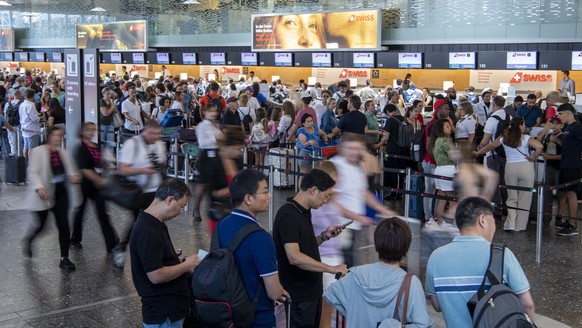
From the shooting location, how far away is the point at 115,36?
33.5 m

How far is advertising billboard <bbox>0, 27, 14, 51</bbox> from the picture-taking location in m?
42.3

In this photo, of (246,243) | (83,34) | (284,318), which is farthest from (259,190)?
(83,34)

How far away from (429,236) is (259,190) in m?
2.61

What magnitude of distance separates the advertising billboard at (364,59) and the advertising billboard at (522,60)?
467cm

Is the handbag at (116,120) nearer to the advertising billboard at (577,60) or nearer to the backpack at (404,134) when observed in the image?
the backpack at (404,134)

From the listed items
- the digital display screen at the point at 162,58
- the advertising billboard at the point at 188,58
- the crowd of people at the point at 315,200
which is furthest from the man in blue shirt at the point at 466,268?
the digital display screen at the point at 162,58

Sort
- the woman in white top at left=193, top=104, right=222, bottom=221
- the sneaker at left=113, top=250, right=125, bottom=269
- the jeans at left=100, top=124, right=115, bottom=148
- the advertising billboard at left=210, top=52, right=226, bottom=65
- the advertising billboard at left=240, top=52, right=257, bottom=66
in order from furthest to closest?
the advertising billboard at left=210, top=52, right=226, bottom=65 → the advertising billboard at left=240, top=52, right=257, bottom=66 → the jeans at left=100, top=124, right=115, bottom=148 → the sneaker at left=113, top=250, right=125, bottom=269 → the woman in white top at left=193, top=104, right=222, bottom=221

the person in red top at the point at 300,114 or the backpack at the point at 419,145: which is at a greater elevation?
the person in red top at the point at 300,114

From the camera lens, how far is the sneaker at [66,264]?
7.99 m

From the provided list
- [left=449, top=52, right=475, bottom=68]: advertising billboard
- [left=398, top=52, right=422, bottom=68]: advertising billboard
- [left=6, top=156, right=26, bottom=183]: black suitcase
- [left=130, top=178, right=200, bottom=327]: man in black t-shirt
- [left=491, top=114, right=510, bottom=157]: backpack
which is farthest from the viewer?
[left=398, top=52, right=422, bottom=68]: advertising billboard

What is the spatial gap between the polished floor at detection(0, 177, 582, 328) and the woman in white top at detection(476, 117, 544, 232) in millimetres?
227

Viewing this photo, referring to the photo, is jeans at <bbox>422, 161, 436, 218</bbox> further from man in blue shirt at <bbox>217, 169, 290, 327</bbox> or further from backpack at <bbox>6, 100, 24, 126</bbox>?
backpack at <bbox>6, 100, 24, 126</bbox>

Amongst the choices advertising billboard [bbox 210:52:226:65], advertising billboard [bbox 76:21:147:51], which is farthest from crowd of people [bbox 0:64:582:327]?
advertising billboard [bbox 76:21:147:51]

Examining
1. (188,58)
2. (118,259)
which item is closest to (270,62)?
(188,58)
